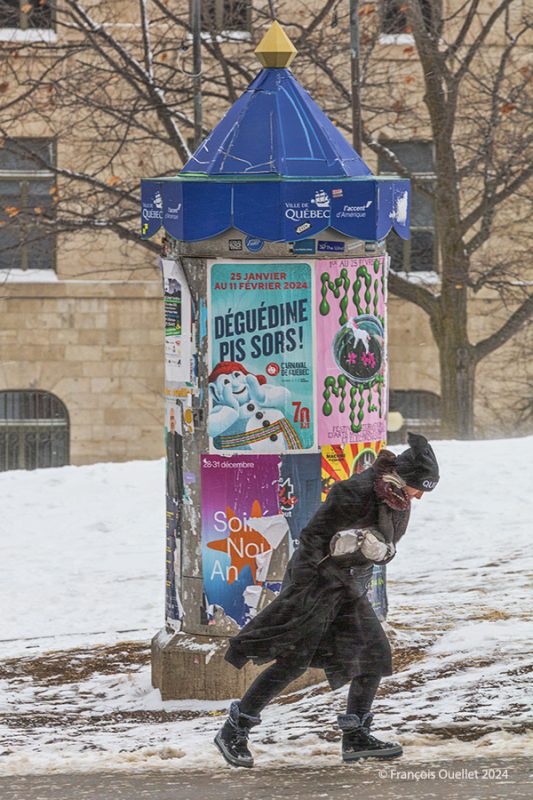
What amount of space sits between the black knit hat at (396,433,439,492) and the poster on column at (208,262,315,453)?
145cm

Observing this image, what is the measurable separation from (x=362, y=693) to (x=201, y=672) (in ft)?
5.29

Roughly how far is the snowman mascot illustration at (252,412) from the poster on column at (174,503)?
0.33 meters

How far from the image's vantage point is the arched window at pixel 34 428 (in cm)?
2654

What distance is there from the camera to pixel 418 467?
672cm

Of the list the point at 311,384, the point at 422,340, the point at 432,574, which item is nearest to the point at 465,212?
the point at 422,340

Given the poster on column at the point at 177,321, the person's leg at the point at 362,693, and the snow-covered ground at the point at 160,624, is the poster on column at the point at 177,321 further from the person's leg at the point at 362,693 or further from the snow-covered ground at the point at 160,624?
the person's leg at the point at 362,693

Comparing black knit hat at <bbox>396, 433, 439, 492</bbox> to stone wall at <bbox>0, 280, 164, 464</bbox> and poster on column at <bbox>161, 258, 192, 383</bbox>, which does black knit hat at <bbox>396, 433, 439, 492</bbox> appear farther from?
stone wall at <bbox>0, 280, 164, 464</bbox>

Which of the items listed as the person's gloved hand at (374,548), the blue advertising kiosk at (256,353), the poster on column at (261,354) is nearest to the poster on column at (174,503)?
the blue advertising kiosk at (256,353)

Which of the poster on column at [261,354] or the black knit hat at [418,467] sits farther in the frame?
the poster on column at [261,354]

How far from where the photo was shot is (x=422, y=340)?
86.0ft

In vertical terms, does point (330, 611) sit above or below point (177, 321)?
below

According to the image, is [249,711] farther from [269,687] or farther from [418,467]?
[418,467]

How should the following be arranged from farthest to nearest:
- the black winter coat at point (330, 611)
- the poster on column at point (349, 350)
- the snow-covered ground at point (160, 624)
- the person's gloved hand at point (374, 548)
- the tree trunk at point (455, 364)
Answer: the tree trunk at point (455, 364) < the poster on column at point (349, 350) < the snow-covered ground at point (160, 624) < the black winter coat at point (330, 611) < the person's gloved hand at point (374, 548)

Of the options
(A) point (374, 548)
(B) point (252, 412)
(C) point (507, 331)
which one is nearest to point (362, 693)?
(A) point (374, 548)
